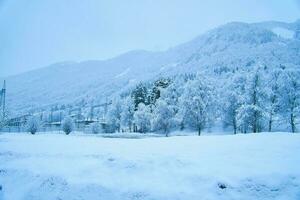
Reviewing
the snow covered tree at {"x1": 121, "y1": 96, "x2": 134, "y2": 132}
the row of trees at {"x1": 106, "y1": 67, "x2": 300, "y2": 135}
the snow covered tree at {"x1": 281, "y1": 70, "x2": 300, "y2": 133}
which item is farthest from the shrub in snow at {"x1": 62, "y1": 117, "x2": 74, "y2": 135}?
the snow covered tree at {"x1": 281, "y1": 70, "x2": 300, "y2": 133}

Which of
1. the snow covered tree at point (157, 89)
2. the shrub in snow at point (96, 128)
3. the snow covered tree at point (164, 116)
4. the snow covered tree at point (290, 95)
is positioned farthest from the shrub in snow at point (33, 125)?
the snow covered tree at point (290, 95)

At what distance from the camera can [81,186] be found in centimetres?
1850

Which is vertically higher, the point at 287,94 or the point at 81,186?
the point at 287,94

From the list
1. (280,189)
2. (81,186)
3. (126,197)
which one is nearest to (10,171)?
(81,186)

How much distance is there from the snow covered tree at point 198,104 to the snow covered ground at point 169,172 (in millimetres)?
42640

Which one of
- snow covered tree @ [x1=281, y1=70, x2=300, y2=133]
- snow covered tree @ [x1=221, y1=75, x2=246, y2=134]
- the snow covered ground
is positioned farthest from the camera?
snow covered tree @ [x1=221, y1=75, x2=246, y2=134]

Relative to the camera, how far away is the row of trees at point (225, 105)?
2312 inches

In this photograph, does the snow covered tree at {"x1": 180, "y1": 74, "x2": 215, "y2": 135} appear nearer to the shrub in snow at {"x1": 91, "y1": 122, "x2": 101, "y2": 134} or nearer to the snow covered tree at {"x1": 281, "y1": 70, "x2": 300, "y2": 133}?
the snow covered tree at {"x1": 281, "y1": 70, "x2": 300, "y2": 133}

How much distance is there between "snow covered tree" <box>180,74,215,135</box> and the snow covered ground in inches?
1679

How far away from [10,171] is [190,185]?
13530 mm

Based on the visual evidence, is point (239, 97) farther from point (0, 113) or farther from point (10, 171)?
point (10, 171)

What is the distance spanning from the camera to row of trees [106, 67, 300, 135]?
58719mm

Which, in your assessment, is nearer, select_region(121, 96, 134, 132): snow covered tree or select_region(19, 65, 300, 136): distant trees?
select_region(19, 65, 300, 136): distant trees

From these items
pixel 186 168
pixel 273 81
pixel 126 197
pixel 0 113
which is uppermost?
pixel 273 81
